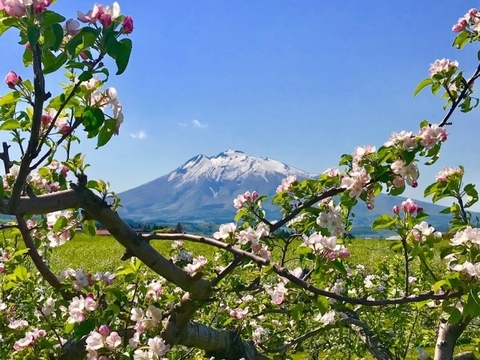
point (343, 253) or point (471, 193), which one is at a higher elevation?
point (471, 193)

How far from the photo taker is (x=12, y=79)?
158 centimetres

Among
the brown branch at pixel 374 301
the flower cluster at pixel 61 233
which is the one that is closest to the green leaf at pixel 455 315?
the brown branch at pixel 374 301

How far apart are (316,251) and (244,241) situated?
537mm

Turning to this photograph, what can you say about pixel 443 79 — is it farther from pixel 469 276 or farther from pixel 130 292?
pixel 130 292

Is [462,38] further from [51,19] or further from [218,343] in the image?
[51,19]

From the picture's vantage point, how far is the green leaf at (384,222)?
198 centimetres

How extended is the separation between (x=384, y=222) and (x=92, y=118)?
4.02 ft

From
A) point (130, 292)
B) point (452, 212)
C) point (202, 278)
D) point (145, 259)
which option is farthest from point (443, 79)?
point (130, 292)

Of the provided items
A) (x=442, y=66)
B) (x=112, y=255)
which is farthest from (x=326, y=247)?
(x=112, y=255)

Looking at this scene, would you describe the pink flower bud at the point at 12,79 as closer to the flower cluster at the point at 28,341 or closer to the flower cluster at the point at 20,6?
the flower cluster at the point at 20,6

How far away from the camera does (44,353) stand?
241 cm

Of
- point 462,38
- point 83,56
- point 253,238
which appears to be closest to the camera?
point 83,56

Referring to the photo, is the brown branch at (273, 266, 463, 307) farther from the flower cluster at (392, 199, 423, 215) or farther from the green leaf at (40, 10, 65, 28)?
the green leaf at (40, 10, 65, 28)

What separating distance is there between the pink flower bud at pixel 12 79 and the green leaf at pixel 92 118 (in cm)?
27
